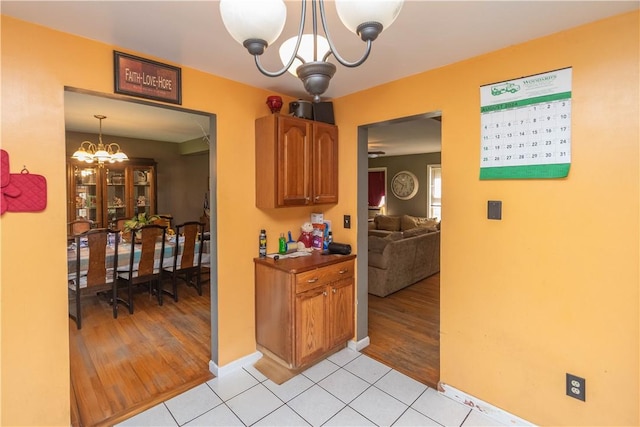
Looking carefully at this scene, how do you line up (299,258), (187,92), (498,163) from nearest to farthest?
(498,163)
(187,92)
(299,258)

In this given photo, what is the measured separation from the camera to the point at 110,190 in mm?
5262

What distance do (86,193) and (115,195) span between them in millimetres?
397

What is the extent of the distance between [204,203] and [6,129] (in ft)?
15.7

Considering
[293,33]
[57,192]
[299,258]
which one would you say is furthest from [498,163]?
[57,192]

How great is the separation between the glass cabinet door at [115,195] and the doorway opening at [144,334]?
2.19ft

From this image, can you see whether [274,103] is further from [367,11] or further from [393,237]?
[393,237]

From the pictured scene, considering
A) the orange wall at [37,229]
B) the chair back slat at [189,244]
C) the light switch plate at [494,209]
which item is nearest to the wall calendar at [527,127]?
the light switch plate at [494,209]

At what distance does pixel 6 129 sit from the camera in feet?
5.11

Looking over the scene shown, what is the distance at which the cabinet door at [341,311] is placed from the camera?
2621mm

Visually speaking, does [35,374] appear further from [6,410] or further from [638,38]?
[638,38]

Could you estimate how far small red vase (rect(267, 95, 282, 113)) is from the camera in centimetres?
254

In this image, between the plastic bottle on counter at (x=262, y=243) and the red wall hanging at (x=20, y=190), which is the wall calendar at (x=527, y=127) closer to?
the plastic bottle on counter at (x=262, y=243)

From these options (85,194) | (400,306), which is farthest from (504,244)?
(85,194)

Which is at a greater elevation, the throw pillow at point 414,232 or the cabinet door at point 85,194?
the cabinet door at point 85,194
